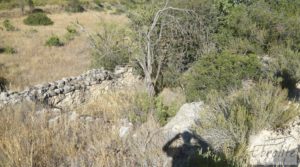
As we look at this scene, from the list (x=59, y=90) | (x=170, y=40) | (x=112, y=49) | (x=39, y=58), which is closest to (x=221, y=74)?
(x=170, y=40)

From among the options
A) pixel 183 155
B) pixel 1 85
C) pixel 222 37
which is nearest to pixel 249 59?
pixel 222 37

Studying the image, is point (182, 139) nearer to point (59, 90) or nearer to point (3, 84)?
point (59, 90)

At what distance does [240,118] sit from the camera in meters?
5.17

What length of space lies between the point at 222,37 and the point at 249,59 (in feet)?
7.63

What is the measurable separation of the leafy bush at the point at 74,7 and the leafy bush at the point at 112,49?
83.6 feet

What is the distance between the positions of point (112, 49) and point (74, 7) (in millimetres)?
27048

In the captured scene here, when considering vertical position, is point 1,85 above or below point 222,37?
below

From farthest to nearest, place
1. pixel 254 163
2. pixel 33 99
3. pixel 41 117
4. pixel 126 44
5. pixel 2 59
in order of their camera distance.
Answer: pixel 2 59 → pixel 126 44 → pixel 33 99 → pixel 41 117 → pixel 254 163

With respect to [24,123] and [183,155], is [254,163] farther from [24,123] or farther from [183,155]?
[24,123]

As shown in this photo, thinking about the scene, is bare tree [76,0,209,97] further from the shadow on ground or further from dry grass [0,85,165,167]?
the shadow on ground

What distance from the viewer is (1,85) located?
11.4 m

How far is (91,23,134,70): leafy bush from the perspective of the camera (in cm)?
1095

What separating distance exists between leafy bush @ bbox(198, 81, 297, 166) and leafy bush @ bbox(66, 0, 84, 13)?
32.2 meters

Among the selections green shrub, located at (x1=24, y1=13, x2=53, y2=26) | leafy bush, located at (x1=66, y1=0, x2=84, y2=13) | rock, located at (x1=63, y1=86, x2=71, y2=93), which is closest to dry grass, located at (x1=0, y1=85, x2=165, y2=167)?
rock, located at (x1=63, y1=86, x2=71, y2=93)
